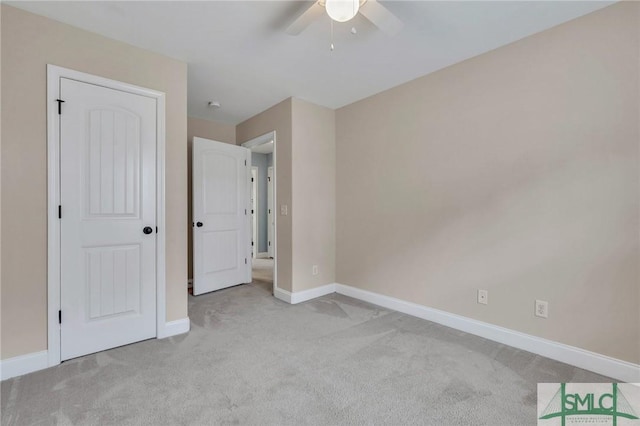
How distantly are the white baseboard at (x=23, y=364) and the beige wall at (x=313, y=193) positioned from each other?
2205mm

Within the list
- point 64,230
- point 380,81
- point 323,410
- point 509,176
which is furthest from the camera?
point 380,81

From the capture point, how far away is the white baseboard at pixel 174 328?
8.15ft

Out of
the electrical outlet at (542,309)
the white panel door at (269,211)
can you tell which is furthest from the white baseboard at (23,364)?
the white panel door at (269,211)

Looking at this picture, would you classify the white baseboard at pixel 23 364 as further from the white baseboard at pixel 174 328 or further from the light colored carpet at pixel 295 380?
the white baseboard at pixel 174 328

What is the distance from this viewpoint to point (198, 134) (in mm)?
4277

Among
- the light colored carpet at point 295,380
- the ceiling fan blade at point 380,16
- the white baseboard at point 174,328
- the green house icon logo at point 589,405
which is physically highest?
the ceiling fan blade at point 380,16

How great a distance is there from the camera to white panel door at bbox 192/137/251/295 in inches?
147

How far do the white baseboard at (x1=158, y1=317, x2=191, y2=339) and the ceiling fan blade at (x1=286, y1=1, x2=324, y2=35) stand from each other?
2.56m

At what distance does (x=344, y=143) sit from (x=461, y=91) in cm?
154

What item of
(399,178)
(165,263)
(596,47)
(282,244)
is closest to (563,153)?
(596,47)

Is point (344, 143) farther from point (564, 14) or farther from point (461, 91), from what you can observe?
point (564, 14)

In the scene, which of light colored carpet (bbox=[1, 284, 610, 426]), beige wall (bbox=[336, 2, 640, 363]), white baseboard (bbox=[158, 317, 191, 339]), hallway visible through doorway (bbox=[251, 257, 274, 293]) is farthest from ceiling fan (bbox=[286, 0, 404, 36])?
hallway visible through doorway (bbox=[251, 257, 274, 293])

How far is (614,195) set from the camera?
191cm

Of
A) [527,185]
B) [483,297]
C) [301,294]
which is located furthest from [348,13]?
[301,294]
